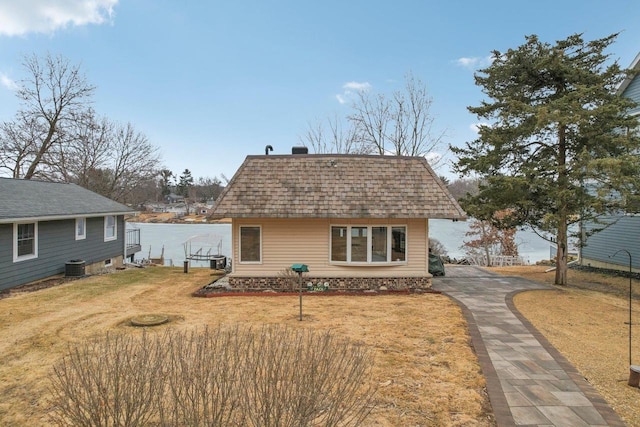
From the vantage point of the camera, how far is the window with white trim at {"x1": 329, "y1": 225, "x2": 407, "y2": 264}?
11867 millimetres

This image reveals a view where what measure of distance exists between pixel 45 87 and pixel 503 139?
2959 cm

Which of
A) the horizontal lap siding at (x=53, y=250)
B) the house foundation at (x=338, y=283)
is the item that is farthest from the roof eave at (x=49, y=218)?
the house foundation at (x=338, y=283)

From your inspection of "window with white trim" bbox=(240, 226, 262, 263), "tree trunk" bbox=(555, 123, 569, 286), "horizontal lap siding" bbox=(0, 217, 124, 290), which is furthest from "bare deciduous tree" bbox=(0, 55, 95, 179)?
"tree trunk" bbox=(555, 123, 569, 286)

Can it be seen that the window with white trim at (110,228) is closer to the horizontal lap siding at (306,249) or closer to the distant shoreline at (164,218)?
the horizontal lap siding at (306,249)

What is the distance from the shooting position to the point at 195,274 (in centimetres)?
1656

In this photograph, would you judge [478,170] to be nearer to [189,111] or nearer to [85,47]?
[189,111]

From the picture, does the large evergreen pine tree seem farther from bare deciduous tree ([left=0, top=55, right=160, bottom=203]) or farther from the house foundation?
bare deciduous tree ([left=0, top=55, right=160, bottom=203])

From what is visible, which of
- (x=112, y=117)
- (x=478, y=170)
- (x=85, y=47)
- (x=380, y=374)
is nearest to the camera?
(x=380, y=374)

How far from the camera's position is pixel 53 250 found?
14.4 m

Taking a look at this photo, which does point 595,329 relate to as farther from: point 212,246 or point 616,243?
point 212,246

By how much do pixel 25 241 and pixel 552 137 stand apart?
67.3ft

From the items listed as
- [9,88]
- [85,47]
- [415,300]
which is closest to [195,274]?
[415,300]

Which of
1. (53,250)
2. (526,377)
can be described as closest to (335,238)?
(526,377)

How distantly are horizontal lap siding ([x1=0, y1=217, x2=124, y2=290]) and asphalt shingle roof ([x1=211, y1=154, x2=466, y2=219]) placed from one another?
25.3 feet
